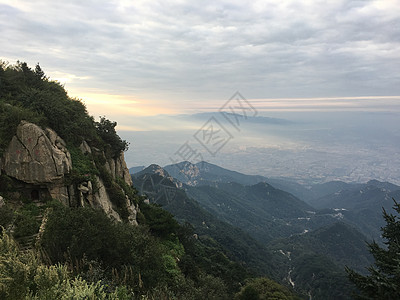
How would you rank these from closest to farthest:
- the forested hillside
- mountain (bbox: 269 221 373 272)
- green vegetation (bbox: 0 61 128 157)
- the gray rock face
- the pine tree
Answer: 1. the forested hillside
2. the pine tree
3. the gray rock face
4. green vegetation (bbox: 0 61 128 157)
5. mountain (bbox: 269 221 373 272)

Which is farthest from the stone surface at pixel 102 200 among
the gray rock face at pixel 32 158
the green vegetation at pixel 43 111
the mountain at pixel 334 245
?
the mountain at pixel 334 245

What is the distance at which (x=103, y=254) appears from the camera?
10.7 metres

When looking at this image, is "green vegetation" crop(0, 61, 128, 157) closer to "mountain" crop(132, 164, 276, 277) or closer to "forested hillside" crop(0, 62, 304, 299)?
"forested hillside" crop(0, 62, 304, 299)

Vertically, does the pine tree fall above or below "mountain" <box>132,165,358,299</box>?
above

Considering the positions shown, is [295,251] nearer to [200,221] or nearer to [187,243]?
[200,221]

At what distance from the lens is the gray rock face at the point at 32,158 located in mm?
14641

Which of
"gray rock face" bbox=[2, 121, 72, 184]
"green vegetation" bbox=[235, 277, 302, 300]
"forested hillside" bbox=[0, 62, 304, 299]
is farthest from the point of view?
"green vegetation" bbox=[235, 277, 302, 300]

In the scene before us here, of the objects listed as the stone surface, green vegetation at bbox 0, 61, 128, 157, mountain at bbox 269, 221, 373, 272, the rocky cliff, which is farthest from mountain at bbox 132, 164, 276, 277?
the rocky cliff

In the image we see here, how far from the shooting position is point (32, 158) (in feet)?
48.5

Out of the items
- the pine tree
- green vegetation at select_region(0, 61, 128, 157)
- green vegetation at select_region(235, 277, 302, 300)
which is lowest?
green vegetation at select_region(235, 277, 302, 300)

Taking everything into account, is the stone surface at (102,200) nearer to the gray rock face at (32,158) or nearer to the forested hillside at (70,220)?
the forested hillside at (70,220)

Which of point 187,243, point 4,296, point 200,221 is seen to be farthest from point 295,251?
point 4,296

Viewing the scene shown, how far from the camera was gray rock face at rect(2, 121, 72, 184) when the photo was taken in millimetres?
14641

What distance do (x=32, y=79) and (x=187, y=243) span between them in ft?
80.5
